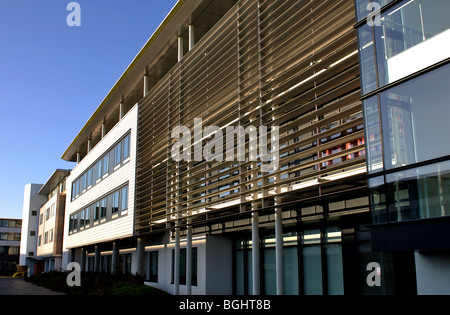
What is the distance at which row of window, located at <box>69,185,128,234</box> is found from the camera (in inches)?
925

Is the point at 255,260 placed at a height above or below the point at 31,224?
below

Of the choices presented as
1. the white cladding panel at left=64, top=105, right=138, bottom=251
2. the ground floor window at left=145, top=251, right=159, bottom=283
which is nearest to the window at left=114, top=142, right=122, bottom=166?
the white cladding panel at left=64, top=105, right=138, bottom=251

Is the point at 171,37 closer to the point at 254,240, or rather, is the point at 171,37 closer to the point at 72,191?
the point at 254,240

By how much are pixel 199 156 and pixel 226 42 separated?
3.81m

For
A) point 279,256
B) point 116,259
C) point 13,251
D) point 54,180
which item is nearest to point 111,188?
point 116,259

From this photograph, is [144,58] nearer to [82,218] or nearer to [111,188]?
[111,188]

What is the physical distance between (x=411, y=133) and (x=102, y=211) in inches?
883

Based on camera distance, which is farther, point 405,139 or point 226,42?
point 226,42

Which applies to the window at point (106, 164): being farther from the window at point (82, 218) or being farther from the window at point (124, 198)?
the window at point (82, 218)

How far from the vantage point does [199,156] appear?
15.8 metres

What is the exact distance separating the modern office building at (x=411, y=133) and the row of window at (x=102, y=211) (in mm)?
16549

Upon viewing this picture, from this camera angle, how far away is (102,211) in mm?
27219

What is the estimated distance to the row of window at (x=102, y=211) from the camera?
23505 mm
